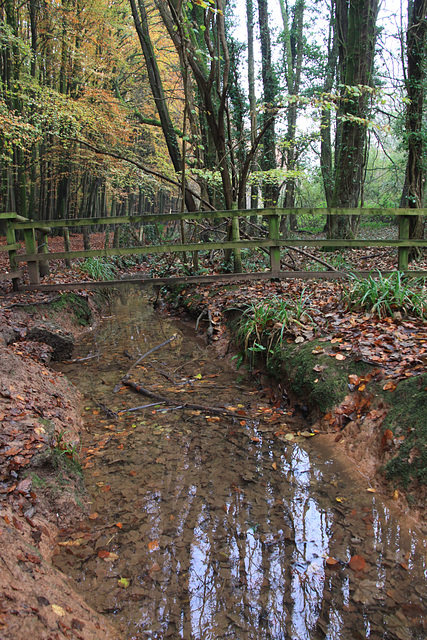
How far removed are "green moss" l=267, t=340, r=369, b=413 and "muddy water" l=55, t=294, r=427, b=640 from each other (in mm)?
282

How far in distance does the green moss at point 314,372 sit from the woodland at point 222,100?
3903 mm

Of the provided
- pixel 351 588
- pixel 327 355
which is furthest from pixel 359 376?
pixel 351 588

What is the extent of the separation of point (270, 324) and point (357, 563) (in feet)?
9.32

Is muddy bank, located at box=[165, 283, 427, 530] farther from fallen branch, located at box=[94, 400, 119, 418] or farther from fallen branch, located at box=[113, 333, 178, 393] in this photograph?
fallen branch, located at box=[94, 400, 119, 418]

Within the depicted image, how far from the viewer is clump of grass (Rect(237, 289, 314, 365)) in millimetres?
4375

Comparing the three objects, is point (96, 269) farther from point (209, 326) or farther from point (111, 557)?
point (111, 557)

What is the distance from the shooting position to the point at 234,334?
5.29 metres

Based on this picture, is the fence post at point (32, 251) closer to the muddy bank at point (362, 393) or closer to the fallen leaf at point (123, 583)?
the muddy bank at point (362, 393)

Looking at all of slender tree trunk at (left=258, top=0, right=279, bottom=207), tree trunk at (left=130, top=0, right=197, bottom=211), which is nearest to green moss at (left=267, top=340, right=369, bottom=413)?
tree trunk at (left=130, top=0, right=197, bottom=211)

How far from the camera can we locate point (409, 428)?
8.61ft

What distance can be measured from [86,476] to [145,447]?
0.53 meters

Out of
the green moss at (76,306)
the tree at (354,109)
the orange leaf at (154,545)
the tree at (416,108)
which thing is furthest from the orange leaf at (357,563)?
the tree at (354,109)

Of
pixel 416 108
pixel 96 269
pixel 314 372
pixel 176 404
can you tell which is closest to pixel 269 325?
pixel 314 372

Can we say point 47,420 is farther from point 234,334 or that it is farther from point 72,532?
point 234,334
